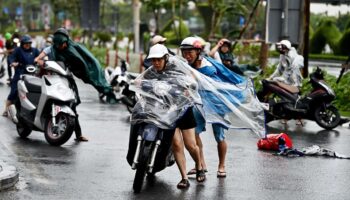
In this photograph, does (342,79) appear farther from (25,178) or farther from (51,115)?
(25,178)

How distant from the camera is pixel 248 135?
1516cm

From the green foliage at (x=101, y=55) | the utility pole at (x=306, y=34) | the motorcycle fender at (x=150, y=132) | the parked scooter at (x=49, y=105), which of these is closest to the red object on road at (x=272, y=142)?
the parked scooter at (x=49, y=105)

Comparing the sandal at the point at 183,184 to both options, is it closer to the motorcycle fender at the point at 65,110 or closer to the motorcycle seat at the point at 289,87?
the motorcycle fender at the point at 65,110

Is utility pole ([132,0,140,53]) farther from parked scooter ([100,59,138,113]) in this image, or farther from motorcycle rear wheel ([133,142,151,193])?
motorcycle rear wheel ([133,142,151,193])

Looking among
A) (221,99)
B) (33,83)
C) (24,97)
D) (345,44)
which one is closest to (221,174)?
(221,99)

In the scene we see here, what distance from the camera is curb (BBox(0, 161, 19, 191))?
917 cm

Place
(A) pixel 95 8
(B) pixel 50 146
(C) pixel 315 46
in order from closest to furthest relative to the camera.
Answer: (B) pixel 50 146 < (A) pixel 95 8 < (C) pixel 315 46

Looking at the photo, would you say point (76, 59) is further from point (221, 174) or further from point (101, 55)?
point (101, 55)

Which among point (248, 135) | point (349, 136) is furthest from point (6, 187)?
point (349, 136)

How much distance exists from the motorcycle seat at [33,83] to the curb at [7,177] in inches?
146

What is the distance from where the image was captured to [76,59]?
13695 mm

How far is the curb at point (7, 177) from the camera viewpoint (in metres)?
9.17

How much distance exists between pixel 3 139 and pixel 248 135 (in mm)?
4129

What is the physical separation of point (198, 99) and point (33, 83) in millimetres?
4457
